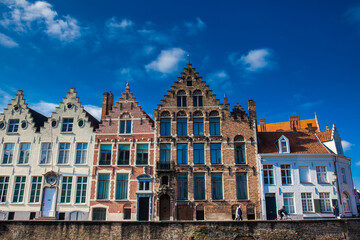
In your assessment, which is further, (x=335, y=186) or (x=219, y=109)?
(x=219, y=109)

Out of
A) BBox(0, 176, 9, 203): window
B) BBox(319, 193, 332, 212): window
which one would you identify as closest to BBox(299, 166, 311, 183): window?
BBox(319, 193, 332, 212): window

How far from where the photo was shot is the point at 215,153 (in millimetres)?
28328

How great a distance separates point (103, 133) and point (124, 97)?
165 inches

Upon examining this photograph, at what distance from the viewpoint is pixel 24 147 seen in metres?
29.4

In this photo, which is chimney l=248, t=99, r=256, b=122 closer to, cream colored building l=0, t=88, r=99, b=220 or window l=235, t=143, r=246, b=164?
window l=235, t=143, r=246, b=164

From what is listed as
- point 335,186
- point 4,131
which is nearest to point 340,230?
point 335,186

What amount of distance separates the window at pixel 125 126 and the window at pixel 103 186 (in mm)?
4494

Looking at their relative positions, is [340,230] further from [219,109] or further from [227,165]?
[219,109]

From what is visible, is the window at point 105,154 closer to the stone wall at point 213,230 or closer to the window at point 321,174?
the stone wall at point 213,230

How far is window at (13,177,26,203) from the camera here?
2780 cm

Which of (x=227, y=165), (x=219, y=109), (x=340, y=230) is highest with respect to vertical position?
(x=219, y=109)

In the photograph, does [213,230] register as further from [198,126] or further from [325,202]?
[325,202]

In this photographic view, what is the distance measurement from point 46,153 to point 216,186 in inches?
658

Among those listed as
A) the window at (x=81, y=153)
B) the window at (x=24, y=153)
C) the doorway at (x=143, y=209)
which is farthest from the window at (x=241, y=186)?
the window at (x=24, y=153)
